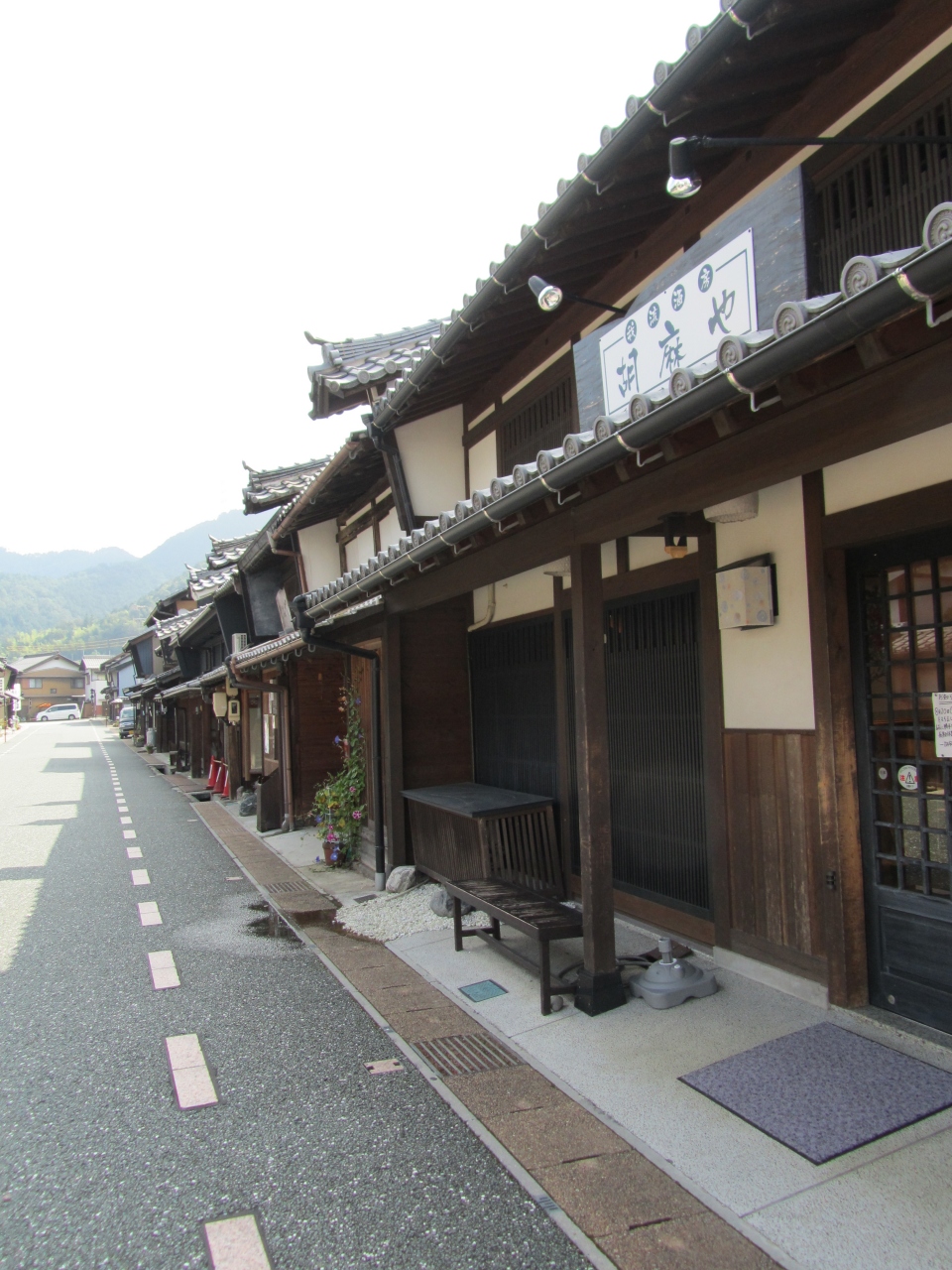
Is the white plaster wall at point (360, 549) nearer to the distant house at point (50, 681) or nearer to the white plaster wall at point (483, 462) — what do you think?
the white plaster wall at point (483, 462)

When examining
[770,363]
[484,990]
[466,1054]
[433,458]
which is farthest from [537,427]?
[466,1054]

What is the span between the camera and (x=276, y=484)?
711 inches

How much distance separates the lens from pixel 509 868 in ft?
26.4

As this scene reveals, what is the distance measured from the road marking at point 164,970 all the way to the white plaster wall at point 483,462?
595cm

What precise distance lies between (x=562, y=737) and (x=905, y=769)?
12.2 feet

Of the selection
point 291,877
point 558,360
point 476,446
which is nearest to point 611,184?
point 558,360

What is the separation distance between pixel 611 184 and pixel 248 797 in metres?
15.6

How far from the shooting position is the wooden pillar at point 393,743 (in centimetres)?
969

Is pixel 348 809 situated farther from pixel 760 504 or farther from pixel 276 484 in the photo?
pixel 276 484

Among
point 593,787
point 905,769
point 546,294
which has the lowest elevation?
point 593,787

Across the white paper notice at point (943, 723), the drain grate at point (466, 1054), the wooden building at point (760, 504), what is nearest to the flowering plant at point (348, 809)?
the wooden building at point (760, 504)

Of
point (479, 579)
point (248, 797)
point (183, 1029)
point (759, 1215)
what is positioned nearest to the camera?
point (759, 1215)

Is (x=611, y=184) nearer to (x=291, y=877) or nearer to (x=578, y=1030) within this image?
(x=578, y=1030)

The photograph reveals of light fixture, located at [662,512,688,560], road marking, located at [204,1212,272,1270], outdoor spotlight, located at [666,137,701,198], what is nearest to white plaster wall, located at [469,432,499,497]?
light fixture, located at [662,512,688,560]
